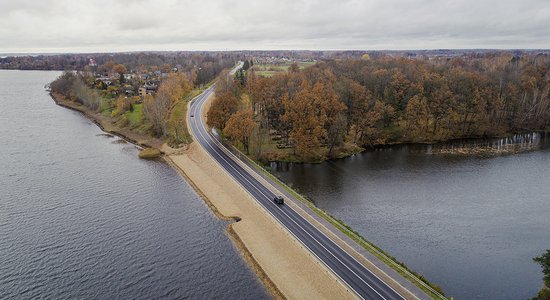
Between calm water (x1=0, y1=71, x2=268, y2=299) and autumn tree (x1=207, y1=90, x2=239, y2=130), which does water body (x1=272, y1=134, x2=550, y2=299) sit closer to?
autumn tree (x1=207, y1=90, x2=239, y2=130)

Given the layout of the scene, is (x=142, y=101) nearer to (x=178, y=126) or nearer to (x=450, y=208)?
(x=178, y=126)

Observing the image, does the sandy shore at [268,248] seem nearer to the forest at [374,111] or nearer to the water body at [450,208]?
the water body at [450,208]

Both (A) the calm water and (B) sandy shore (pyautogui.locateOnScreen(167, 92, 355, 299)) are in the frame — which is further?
(A) the calm water

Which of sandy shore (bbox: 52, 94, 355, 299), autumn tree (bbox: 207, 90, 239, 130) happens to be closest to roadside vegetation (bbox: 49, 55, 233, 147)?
autumn tree (bbox: 207, 90, 239, 130)

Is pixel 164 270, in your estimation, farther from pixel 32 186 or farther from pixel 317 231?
pixel 32 186

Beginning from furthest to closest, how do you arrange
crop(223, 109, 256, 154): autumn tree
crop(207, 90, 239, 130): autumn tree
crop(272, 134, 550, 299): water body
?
crop(207, 90, 239, 130): autumn tree, crop(223, 109, 256, 154): autumn tree, crop(272, 134, 550, 299): water body

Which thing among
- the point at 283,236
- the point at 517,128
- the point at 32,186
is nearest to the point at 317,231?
the point at 283,236

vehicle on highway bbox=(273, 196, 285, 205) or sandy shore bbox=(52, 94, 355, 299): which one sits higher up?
vehicle on highway bbox=(273, 196, 285, 205)

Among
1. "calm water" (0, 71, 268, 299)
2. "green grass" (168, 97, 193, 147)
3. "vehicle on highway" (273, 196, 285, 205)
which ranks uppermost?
"green grass" (168, 97, 193, 147)
